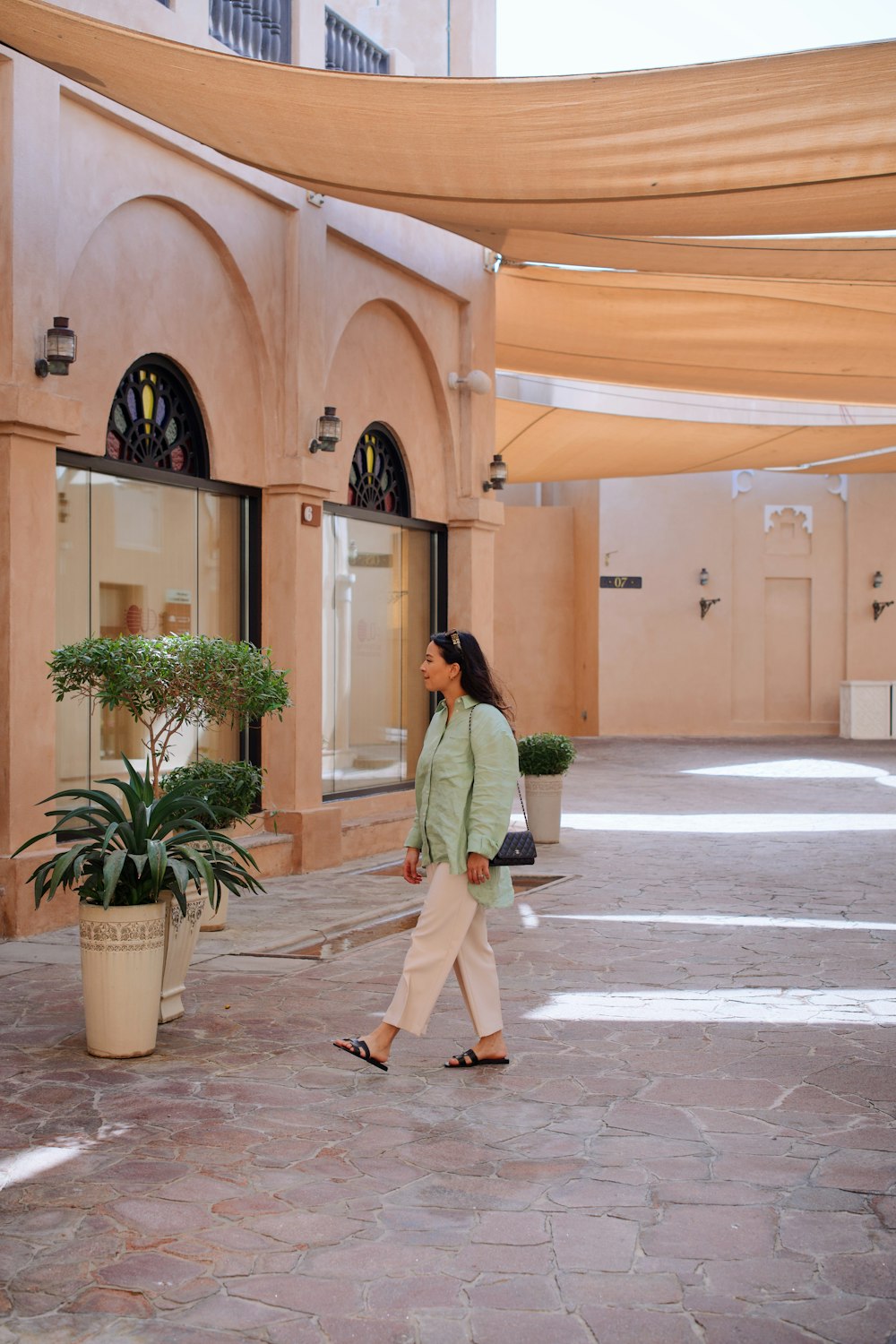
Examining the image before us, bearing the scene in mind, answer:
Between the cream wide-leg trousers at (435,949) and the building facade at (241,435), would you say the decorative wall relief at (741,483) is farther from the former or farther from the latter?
the cream wide-leg trousers at (435,949)

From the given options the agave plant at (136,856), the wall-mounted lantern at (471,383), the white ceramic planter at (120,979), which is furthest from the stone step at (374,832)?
the white ceramic planter at (120,979)

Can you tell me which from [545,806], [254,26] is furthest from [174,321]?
[545,806]

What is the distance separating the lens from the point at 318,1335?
3094 mm

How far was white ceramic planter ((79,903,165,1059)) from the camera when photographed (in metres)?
5.38

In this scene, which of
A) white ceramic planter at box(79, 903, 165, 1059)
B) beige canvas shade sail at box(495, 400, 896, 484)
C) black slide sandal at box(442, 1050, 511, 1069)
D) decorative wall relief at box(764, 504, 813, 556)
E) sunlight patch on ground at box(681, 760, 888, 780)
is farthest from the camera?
decorative wall relief at box(764, 504, 813, 556)

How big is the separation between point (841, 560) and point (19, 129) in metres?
20.7

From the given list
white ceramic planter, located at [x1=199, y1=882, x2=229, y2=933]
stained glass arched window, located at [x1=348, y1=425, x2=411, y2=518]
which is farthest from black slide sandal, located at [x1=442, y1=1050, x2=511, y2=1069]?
stained glass arched window, located at [x1=348, y1=425, x2=411, y2=518]

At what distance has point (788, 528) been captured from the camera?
2592 centimetres

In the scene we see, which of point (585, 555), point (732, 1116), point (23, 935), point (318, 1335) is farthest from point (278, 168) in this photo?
point (585, 555)

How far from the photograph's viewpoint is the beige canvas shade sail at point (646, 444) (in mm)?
18269

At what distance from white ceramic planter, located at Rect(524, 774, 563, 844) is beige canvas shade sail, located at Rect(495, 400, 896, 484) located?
708cm

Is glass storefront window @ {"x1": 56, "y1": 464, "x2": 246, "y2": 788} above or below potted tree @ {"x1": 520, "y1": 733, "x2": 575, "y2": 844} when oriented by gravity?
above

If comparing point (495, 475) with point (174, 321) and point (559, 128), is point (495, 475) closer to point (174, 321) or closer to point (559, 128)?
point (174, 321)

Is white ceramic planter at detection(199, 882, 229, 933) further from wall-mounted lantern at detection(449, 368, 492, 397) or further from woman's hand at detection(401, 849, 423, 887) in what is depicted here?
wall-mounted lantern at detection(449, 368, 492, 397)
